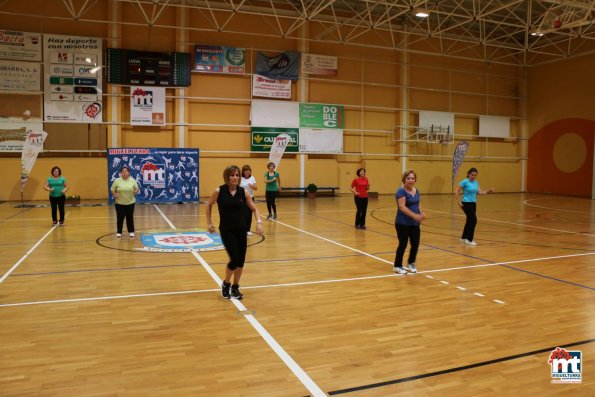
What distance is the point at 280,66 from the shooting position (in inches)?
907

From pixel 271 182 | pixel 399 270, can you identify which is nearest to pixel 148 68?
pixel 271 182

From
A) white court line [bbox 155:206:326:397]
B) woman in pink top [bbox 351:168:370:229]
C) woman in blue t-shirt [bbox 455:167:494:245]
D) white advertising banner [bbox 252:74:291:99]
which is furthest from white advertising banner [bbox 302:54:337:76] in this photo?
white court line [bbox 155:206:326:397]

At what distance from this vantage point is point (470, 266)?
7.95m

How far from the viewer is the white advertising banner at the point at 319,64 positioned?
23.6m

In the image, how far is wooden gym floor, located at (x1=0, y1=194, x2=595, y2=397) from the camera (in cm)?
369

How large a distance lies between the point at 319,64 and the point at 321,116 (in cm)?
262

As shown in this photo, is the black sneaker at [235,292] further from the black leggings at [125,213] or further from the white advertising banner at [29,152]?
the white advertising banner at [29,152]

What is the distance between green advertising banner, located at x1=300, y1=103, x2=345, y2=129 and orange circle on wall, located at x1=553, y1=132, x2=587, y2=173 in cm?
1296

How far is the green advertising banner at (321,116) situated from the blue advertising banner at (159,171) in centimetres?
600

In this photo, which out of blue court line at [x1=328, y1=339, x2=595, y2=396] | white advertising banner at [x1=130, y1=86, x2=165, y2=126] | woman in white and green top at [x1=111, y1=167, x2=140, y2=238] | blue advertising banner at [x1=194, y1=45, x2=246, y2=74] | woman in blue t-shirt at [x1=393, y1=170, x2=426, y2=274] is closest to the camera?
blue court line at [x1=328, y1=339, x2=595, y2=396]

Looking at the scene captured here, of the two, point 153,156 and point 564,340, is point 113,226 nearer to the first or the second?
point 153,156

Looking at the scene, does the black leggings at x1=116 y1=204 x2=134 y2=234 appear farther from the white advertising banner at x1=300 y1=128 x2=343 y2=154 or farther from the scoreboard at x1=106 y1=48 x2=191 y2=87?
the white advertising banner at x1=300 y1=128 x2=343 y2=154

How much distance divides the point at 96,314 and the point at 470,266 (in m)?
5.78

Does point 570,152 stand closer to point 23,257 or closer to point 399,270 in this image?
A: point 399,270
